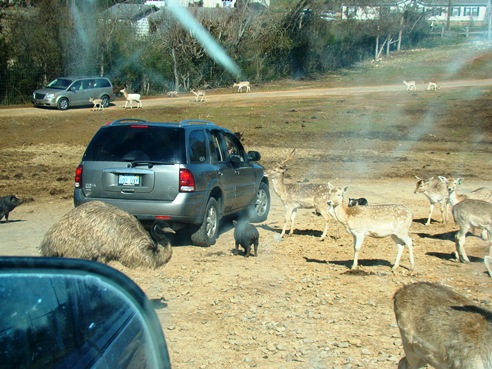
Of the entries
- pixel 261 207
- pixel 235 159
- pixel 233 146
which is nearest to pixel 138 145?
pixel 235 159

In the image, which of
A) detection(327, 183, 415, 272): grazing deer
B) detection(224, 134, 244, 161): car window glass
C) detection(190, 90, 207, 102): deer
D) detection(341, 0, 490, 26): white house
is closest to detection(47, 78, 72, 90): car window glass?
detection(190, 90, 207, 102): deer

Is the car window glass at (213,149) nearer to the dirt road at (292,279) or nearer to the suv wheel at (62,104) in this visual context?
the dirt road at (292,279)

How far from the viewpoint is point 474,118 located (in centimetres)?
2922

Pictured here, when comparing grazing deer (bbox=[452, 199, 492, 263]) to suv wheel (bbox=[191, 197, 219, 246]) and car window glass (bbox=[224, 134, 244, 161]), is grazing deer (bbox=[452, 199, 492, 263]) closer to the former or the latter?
suv wheel (bbox=[191, 197, 219, 246])

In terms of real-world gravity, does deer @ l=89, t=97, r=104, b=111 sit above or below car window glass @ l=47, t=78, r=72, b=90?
below

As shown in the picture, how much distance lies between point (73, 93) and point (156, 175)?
28.1 metres

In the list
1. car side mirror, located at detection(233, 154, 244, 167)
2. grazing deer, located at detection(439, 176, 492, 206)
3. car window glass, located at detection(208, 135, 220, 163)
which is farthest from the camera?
grazing deer, located at detection(439, 176, 492, 206)

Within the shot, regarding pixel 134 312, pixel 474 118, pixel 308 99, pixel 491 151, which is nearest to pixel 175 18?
pixel 308 99

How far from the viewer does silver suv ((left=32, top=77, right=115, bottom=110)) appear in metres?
36.2

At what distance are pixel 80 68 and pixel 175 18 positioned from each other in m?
6.83

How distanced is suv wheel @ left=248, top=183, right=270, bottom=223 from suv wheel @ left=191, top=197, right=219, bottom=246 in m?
2.19

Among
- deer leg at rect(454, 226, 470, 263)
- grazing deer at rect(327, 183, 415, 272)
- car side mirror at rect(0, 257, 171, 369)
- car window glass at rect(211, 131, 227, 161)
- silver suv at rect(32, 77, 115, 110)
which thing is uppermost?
car side mirror at rect(0, 257, 171, 369)

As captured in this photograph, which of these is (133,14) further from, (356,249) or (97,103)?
(356,249)

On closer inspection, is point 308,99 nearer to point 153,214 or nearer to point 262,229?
point 262,229
